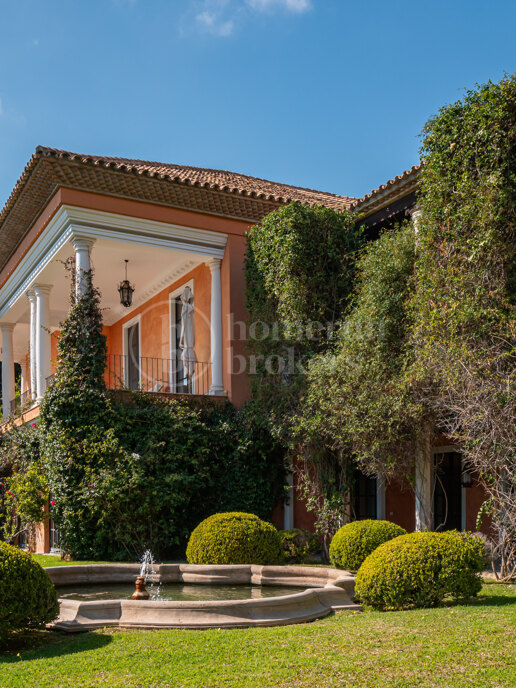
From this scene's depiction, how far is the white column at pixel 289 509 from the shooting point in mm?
13852

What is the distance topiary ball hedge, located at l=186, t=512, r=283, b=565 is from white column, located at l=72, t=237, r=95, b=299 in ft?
17.3

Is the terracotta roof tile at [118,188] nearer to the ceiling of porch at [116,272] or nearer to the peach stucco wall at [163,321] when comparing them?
the ceiling of porch at [116,272]

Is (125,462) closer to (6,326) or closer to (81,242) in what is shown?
(81,242)

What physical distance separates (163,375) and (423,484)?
796 cm

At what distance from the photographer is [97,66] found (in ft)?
32.2

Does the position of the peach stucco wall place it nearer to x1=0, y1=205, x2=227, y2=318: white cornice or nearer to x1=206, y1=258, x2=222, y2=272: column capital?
x1=206, y1=258, x2=222, y2=272: column capital

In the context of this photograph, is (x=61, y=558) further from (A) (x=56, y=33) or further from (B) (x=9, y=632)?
(A) (x=56, y=33)

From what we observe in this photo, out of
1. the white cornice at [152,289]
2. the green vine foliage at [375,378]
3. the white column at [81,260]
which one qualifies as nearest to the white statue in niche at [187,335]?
the white cornice at [152,289]

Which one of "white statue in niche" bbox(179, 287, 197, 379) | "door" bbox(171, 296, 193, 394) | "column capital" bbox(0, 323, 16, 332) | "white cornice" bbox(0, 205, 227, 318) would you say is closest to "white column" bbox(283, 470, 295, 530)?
"white statue in niche" bbox(179, 287, 197, 379)

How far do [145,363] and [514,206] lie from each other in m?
11.3

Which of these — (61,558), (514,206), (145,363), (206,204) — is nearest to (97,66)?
(206,204)

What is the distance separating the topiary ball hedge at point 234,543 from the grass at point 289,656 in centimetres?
305

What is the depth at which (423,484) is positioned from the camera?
11125mm

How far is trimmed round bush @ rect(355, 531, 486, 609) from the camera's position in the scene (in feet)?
23.8
